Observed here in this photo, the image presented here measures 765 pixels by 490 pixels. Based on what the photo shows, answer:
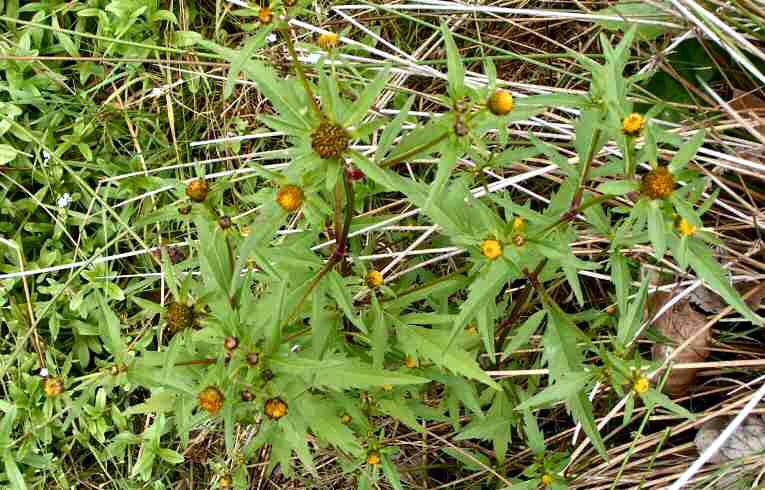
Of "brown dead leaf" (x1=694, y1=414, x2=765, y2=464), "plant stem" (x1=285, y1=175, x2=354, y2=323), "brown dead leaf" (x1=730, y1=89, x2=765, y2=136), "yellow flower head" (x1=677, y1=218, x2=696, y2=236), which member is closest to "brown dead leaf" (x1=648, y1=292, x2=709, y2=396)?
"brown dead leaf" (x1=694, y1=414, x2=765, y2=464)

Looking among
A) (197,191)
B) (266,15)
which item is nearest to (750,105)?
(266,15)

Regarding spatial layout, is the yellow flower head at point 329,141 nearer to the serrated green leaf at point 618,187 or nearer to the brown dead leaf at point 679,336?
the serrated green leaf at point 618,187

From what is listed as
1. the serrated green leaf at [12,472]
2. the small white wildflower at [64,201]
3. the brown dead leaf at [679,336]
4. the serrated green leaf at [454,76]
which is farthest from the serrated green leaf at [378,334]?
the small white wildflower at [64,201]

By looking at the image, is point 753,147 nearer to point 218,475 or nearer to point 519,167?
point 519,167

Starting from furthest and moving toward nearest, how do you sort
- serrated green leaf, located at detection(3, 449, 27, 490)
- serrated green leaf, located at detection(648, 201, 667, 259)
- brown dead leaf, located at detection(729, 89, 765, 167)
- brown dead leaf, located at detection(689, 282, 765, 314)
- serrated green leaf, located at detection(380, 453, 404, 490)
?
serrated green leaf, located at detection(3, 449, 27, 490)
brown dead leaf, located at detection(689, 282, 765, 314)
brown dead leaf, located at detection(729, 89, 765, 167)
serrated green leaf, located at detection(380, 453, 404, 490)
serrated green leaf, located at detection(648, 201, 667, 259)

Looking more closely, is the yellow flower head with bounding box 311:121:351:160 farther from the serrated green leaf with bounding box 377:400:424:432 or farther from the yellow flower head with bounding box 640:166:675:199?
the serrated green leaf with bounding box 377:400:424:432

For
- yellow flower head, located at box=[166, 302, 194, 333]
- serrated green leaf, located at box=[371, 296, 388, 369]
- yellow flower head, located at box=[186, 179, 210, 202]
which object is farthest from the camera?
serrated green leaf, located at box=[371, 296, 388, 369]

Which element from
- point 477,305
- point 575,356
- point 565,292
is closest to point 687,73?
point 565,292
